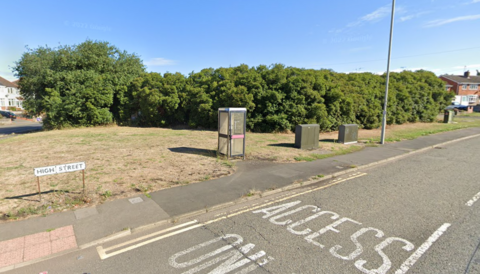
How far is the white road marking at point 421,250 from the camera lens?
336cm

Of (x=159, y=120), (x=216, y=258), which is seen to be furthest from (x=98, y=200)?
(x=159, y=120)

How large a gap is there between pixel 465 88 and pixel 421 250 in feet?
245

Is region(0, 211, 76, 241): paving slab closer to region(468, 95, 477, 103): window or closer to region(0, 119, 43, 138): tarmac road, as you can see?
region(0, 119, 43, 138): tarmac road

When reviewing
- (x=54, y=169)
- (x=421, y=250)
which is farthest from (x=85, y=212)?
(x=421, y=250)

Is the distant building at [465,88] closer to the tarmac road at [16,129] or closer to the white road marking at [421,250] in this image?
the white road marking at [421,250]

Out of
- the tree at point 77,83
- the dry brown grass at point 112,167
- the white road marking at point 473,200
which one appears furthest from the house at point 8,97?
the white road marking at point 473,200

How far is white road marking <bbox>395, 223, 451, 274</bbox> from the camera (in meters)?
3.36

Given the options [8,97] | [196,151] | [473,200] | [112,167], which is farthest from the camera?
[8,97]

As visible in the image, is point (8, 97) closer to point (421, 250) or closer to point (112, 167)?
point (112, 167)

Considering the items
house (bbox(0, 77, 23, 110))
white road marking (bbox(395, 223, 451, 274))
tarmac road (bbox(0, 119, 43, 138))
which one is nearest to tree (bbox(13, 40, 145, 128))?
tarmac road (bbox(0, 119, 43, 138))

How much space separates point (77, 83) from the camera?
69.9 ft

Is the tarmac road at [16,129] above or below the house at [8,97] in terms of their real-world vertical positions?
below

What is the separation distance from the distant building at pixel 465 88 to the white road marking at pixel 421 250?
68.4 meters

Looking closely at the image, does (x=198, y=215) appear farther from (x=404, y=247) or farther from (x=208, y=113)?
(x=208, y=113)
